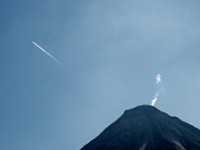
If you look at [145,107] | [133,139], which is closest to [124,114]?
[145,107]

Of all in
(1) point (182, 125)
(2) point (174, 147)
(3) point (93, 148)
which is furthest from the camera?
Result: (1) point (182, 125)

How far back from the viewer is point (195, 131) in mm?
127562

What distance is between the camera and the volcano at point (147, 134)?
10750 cm

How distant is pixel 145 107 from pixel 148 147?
45.9 metres


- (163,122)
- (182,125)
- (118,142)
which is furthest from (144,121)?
(118,142)

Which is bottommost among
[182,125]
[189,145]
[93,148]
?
[93,148]

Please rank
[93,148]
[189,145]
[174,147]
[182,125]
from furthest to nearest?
1. [182,125]
2. [93,148]
3. [189,145]
4. [174,147]

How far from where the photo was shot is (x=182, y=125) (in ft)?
440

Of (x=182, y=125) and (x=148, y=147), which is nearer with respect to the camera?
(x=148, y=147)

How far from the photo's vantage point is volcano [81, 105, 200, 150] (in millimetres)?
107500

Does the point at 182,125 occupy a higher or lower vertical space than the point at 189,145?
higher

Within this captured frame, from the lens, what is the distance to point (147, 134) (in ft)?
388

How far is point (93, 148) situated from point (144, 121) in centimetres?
2813

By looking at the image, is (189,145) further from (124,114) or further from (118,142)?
(124,114)
